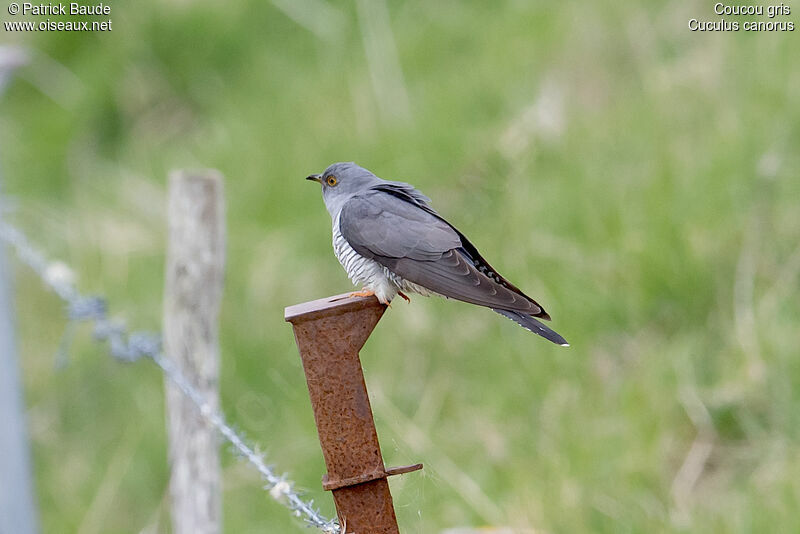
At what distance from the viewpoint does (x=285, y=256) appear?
5.91m

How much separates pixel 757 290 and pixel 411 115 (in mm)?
2716

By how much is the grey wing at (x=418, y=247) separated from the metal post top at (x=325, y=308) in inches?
12.9

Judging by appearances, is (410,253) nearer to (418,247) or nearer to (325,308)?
(418,247)

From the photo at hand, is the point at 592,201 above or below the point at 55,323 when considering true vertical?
below

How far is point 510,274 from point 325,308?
314cm

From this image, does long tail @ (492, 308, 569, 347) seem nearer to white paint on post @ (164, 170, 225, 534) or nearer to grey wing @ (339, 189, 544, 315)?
grey wing @ (339, 189, 544, 315)

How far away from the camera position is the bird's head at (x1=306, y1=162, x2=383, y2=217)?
2.42 meters

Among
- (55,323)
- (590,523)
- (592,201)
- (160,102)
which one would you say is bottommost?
(590,523)

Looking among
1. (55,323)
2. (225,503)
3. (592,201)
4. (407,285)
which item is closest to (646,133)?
(592,201)

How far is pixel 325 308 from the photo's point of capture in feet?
5.53

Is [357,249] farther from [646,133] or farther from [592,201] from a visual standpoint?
[646,133]

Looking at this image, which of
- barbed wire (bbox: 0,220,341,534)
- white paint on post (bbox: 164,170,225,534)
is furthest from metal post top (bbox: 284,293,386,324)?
white paint on post (bbox: 164,170,225,534)

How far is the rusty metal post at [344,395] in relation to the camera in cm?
170

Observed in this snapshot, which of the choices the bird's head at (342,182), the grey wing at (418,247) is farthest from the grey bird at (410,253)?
the bird's head at (342,182)
